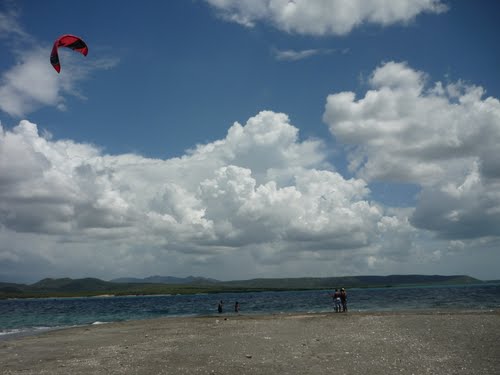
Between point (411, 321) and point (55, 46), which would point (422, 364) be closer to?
point (411, 321)

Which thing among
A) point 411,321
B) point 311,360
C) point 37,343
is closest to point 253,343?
point 311,360

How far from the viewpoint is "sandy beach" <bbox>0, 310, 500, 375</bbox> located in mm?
17906

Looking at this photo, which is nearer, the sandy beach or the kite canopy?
the sandy beach

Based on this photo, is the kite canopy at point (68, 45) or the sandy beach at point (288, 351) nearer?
the sandy beach at point (288, 351)

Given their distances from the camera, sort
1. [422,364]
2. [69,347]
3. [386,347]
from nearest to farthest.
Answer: [422,364]
[386,347]
[69,347]

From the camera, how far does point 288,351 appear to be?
2228 cm

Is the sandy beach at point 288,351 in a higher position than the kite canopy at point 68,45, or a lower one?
lower

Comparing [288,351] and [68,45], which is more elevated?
[68,45]

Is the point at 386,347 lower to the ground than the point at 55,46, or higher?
lower

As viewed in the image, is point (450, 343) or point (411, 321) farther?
point (411, 321)

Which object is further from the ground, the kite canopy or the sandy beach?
the kite canopy

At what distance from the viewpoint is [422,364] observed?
17.6m

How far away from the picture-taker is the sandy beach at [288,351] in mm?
17906

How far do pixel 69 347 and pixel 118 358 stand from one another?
27.3 ft
